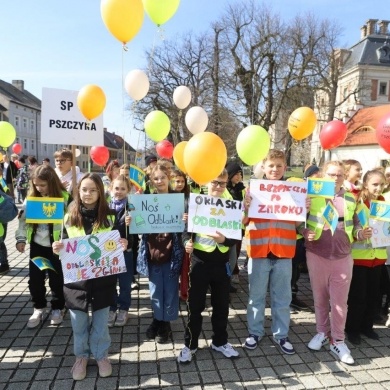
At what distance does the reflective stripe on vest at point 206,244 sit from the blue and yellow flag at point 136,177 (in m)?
1.45

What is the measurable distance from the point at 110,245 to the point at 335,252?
7.41ft

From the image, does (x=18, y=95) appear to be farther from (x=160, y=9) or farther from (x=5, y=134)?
(x=160, y=9)

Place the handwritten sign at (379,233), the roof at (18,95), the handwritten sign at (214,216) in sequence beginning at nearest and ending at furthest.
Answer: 1. the handwritten sign at (214,216)
2. the handwritten sign at (379,233)
3. the roof at (18,95)

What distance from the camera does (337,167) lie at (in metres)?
3.57

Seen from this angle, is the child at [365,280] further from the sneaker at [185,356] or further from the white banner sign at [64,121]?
the white banner sign at [64,121]

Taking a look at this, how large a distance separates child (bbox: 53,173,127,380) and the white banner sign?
184 centimetres

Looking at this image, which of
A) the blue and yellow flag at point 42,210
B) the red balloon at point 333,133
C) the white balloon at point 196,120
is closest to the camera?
the blue and yellow flag at point 42,210

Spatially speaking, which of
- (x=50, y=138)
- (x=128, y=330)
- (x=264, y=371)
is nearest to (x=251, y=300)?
(x=264, y=371)

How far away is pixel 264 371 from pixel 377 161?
31.9m

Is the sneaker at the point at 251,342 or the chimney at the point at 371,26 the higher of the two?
the chimney at the point at 371,26

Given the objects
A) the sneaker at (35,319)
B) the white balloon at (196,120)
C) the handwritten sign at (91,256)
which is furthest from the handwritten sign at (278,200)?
the white balloon at (196,120)

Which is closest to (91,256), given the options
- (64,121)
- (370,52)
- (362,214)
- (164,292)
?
Result: (164,292)

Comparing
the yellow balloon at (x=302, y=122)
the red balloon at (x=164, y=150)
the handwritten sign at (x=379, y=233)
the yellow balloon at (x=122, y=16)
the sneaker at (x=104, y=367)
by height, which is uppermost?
the yellow balloon at (x=122, y=16)

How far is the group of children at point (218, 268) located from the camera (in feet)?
10.4
